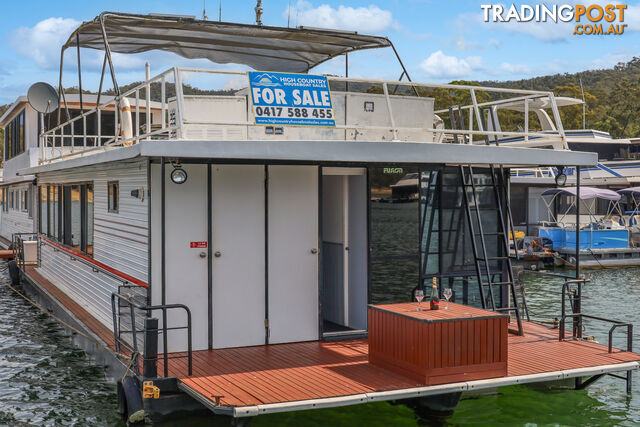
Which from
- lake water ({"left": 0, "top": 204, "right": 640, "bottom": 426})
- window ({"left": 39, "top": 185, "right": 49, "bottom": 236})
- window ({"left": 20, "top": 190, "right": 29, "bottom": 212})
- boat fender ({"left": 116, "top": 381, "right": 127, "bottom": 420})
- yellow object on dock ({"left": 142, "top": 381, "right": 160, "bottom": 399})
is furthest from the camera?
window ({"left": 20, "top": 190, "right": 29, "bottom": 212})

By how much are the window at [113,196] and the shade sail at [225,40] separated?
2462mm

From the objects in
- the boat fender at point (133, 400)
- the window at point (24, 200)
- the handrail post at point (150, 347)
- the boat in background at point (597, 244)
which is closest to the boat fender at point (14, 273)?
the window at point (24, 200)

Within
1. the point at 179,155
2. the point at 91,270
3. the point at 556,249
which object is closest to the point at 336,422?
the point at 179,155

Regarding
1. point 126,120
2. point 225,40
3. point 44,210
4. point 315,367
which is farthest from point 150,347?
point 44,210

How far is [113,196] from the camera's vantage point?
35.8ft

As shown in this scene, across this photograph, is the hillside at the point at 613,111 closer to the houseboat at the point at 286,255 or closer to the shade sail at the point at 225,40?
the shade sail at the point at 225,40

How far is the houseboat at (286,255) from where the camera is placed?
7.75 meters

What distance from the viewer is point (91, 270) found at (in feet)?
39.7

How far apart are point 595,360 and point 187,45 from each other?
8.41m

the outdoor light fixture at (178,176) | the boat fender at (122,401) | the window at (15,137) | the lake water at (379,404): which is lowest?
the lake water at (379,404)

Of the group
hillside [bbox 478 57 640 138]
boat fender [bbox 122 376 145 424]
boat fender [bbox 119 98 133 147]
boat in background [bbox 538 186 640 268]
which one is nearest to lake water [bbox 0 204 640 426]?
boat fender [bbox 122 376 145 424]

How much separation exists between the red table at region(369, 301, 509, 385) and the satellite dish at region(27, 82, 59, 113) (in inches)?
511

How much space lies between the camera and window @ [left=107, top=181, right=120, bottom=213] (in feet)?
34.8

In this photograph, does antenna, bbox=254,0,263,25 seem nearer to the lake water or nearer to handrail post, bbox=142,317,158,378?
the lake water
